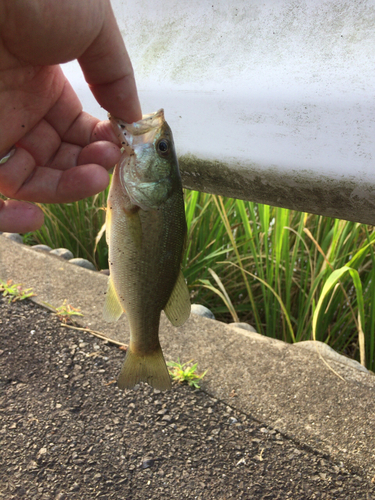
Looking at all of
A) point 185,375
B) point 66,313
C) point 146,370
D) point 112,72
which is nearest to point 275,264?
point 185,375

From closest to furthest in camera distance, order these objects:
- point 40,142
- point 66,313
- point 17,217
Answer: point 17,217 < point 40,142 < point 66,313

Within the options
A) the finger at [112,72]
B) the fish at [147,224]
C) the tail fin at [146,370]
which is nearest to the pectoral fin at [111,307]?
the fish at [147,224]

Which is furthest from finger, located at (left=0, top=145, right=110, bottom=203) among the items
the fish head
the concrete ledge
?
the concrete ledge

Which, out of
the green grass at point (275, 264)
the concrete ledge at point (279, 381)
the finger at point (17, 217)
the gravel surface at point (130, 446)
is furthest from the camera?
the green grass at point (275, 264)

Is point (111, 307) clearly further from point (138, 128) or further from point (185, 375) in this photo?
point (185, 375)

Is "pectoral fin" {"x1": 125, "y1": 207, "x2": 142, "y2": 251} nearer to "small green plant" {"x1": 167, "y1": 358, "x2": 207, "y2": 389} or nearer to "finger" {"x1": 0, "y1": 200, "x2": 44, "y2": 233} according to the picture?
"finger" {"x1": 0, "y1": 200, "x2": 44, "y2": 233}

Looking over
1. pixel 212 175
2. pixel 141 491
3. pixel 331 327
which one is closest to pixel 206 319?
pixel 331 327

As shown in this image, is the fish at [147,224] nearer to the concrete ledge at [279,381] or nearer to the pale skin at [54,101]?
the pale skin at [54,101]
